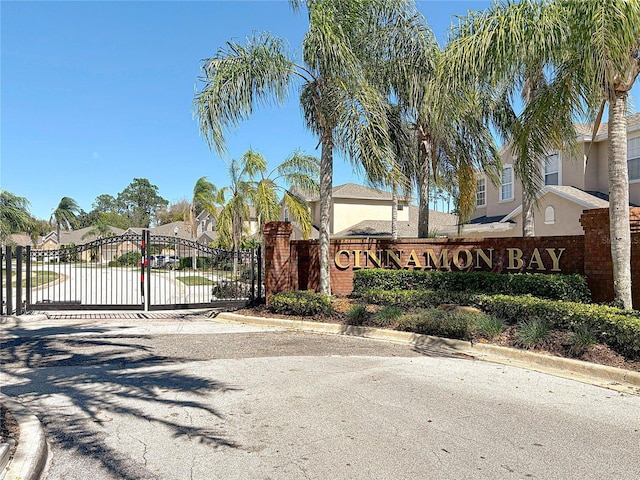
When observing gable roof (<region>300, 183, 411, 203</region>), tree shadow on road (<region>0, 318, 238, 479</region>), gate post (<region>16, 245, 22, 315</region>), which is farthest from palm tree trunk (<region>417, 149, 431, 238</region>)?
gable roof (<region>300, 183, 411, 203</region>)

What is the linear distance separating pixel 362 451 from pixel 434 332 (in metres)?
5.44

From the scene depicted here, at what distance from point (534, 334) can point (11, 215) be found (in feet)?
97.7

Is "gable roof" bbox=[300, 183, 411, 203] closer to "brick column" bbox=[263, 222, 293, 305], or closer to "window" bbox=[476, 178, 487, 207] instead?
"window" bbox=[476, 178, 487, 207]

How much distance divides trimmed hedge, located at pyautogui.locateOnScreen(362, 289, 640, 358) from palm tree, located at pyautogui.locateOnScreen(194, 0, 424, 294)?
2254 millimetres

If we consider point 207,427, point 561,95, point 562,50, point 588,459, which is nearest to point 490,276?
point 561,95

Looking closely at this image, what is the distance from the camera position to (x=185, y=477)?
12.8 feet

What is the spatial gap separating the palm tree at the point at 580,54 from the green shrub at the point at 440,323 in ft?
8.39

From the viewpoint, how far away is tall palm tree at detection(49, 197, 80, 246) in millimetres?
69312

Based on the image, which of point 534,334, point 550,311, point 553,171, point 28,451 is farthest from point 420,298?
point 553,171

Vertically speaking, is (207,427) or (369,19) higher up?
(369,19)

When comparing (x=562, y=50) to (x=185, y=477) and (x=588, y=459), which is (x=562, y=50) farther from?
(x=185, y=477)

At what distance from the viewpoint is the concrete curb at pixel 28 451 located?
12.6 feet

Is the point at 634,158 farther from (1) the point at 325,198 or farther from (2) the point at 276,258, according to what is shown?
(2) the point at 276,258

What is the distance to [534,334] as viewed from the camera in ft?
26.7
